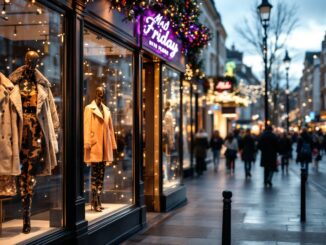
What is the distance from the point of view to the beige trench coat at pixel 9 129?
232 inches

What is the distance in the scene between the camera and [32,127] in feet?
21.9

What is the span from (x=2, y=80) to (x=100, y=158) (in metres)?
2.83

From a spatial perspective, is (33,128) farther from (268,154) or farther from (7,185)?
(268,154)

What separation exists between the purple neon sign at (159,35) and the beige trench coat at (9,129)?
14.8 feet

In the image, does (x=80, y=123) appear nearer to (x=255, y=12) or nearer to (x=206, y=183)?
(x=206, y=183)

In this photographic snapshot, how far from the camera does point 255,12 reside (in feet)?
128

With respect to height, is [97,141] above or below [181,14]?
below

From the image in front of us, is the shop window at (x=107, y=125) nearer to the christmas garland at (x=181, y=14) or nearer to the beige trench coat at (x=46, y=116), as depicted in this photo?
the christmas garland at (x=181, y=14)

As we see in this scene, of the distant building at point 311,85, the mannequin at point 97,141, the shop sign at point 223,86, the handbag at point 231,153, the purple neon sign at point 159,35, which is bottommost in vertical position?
the handbag at point 231,153

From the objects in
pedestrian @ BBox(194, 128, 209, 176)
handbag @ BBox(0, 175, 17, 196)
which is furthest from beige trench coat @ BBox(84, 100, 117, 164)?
pedestrian @ BBox(194, 128, 209, 176)

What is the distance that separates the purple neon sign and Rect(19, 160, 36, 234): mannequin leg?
14.4 feet

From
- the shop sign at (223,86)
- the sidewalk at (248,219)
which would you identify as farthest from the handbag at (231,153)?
the sidewalk at (248,219)

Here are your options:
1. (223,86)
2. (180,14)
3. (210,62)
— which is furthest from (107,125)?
(210,62)

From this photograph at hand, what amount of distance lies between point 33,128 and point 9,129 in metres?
0.66
